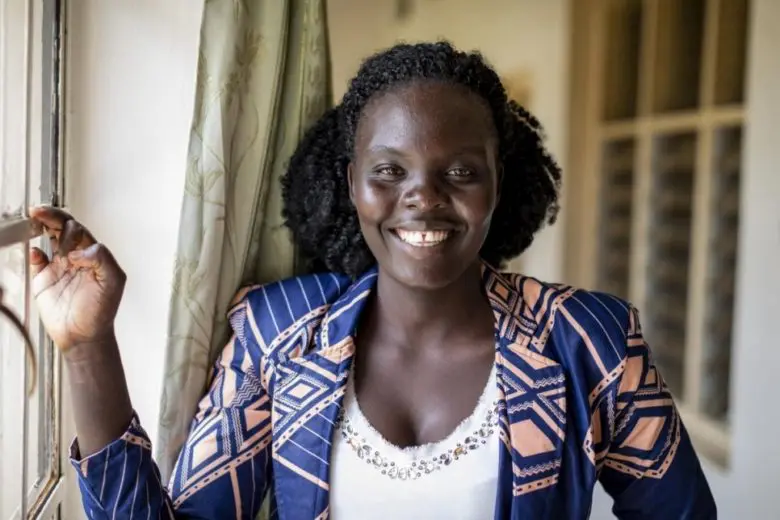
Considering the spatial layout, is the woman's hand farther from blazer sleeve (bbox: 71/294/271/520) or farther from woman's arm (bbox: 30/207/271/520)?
blazer sleeve (bbox: 71/294/271/520)

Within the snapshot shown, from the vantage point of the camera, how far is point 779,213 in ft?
5.57

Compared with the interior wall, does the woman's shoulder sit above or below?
below

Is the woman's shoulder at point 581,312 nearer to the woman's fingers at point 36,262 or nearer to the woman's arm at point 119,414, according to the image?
the woman's arm at point 119,414

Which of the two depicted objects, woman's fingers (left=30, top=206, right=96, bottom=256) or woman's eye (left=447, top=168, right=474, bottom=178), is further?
woman's eye (left=447, top=168, right=474, bottom=178)

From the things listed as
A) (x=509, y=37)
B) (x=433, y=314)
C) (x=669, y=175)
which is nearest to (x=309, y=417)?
(x=433, y=314)

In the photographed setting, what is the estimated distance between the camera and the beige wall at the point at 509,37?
281cm

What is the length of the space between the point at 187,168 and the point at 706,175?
155 centimetres

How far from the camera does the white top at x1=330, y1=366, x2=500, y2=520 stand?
1103mm

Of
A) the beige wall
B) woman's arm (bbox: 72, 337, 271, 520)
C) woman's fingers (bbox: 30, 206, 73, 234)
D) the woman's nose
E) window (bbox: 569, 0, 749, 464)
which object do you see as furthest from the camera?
the beige wall

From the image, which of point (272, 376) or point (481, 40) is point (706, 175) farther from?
→ point (272, 376)

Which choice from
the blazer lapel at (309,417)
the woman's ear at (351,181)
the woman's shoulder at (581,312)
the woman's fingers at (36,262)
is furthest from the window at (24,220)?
the woman's shoulder at (581,312)

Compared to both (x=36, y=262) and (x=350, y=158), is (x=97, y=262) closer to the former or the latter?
(x=36, y=262)

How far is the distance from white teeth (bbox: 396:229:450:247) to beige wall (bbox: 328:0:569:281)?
164 centimetres

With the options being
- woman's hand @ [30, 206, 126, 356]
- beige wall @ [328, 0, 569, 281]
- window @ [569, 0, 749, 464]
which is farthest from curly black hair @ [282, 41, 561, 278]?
beige wall @ [328, 0, 569, 281]
